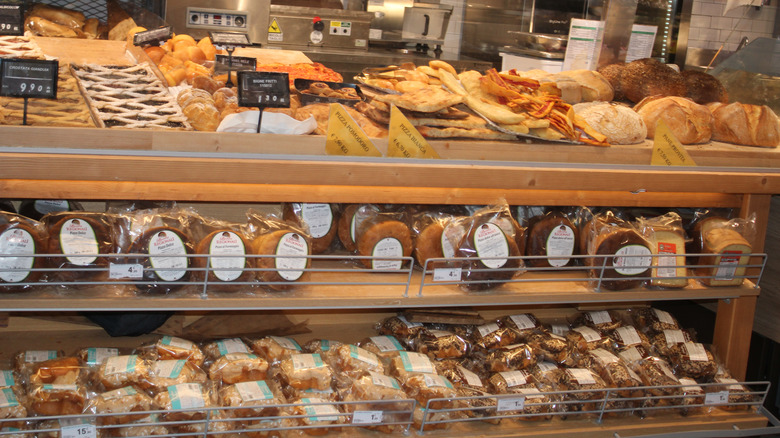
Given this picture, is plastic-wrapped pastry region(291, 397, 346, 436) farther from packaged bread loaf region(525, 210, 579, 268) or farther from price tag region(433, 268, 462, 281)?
packaged bread loaf region(525, 210, 579, 268)

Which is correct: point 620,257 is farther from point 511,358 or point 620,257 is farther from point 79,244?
point 79,244

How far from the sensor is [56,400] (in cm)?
172

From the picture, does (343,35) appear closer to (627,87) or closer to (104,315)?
(627,87)

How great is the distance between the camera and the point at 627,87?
257cm

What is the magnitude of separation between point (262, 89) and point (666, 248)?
4.42 ft

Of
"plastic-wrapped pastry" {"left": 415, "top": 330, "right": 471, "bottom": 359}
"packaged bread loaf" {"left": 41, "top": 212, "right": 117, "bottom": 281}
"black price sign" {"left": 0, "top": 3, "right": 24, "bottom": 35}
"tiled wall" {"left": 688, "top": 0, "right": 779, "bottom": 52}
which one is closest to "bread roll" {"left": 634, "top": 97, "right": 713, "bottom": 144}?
"plastic-wrapped pastry" {"left": 415, "top": 330, "right": 471, "bottom": 359}

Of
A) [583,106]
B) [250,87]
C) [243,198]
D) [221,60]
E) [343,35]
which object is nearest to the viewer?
[250,87]

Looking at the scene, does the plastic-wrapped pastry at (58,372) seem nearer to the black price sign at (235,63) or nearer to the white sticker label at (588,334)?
the black price sign at (235,63)

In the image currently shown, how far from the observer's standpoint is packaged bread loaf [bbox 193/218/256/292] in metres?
1.74

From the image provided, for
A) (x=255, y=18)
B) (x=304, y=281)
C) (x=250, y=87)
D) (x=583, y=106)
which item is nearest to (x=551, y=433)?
(x=304, y=281)

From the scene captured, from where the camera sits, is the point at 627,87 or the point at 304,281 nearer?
the point at 304,281

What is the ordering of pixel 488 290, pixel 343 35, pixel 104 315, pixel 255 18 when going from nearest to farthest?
pixel 488 290 < pixel 104 315 < pixel 255 18 < pixel 343 35

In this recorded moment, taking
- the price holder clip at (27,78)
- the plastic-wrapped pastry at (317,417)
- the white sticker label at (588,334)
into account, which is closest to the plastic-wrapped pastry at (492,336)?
the white sticker label at (588,334)

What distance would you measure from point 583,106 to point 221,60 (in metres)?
1.30
